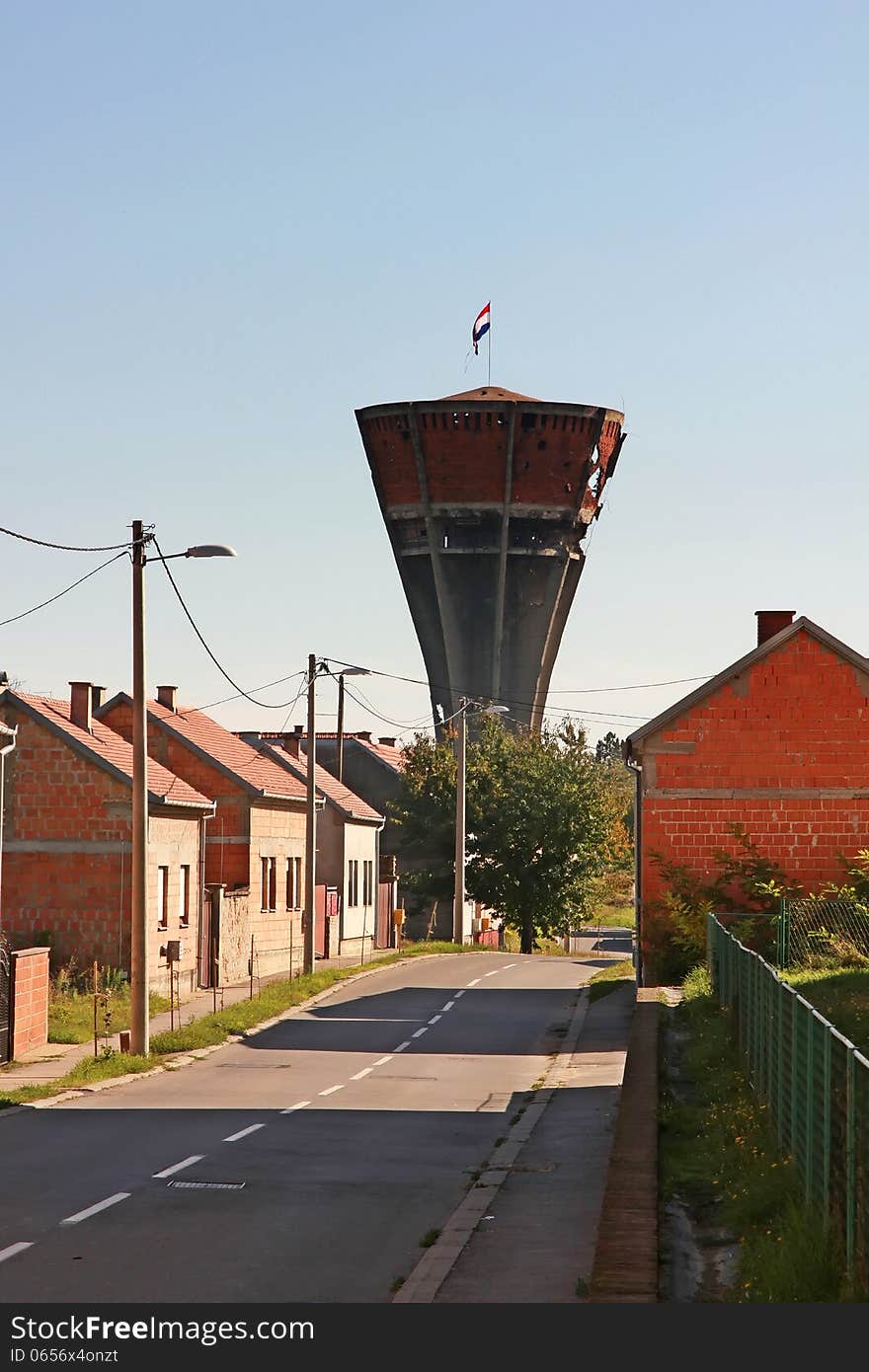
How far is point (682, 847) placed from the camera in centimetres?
3719

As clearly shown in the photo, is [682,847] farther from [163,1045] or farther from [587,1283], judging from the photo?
[587,1283]

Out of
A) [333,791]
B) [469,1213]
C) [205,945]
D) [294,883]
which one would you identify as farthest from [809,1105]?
[333,791]

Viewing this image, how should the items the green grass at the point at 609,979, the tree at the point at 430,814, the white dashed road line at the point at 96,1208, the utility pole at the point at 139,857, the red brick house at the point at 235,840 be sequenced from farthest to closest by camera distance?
the tree at the point at 430,814 → the red brick house at the point at 235,840 → the green grass at the point at 609,979 → the utility pole at the point at 139,857 → the white dashed road line at the point at 96,1208

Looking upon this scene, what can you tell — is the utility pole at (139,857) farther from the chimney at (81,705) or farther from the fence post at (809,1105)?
the fence post at (809,1105)

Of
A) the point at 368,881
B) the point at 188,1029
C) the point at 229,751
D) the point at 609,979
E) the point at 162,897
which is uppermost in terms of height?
the point at 229,751

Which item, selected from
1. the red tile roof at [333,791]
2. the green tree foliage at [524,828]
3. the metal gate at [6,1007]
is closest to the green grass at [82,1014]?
the metal gate at [6,1007]

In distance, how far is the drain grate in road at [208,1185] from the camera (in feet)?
48.1

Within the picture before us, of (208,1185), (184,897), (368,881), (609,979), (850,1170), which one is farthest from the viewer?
(368,881)

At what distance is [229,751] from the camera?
5400cm

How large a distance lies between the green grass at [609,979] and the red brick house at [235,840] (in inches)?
348

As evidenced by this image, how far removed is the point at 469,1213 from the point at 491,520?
70.1m

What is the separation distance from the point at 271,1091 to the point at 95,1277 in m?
12.1

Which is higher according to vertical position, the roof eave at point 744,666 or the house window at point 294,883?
the roof eave at point 744,666

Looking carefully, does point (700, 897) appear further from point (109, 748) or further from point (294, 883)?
point (294, 883)
